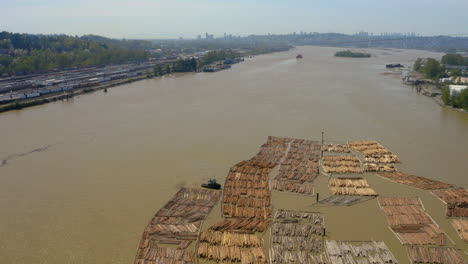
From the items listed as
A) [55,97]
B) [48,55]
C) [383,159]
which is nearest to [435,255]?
[383,159]

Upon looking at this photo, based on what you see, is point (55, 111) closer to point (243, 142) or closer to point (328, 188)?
point (243, 142)

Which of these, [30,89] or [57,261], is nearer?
[57,261]

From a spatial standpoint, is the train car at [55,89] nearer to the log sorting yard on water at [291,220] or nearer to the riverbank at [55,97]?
the riverbank at [55,97]

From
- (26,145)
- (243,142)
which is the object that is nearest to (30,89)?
(26,145)

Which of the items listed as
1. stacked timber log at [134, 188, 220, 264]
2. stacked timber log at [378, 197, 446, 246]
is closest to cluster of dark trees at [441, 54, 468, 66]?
stacked timber log at [378, 197, 446, 246]

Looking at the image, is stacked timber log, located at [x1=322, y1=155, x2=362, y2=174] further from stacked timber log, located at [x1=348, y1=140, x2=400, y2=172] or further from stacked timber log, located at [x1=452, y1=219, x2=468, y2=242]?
stacked timber log, located at [x1=452, y1=219, x2=468, y2=242]

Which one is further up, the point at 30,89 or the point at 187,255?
the point at 30,89
